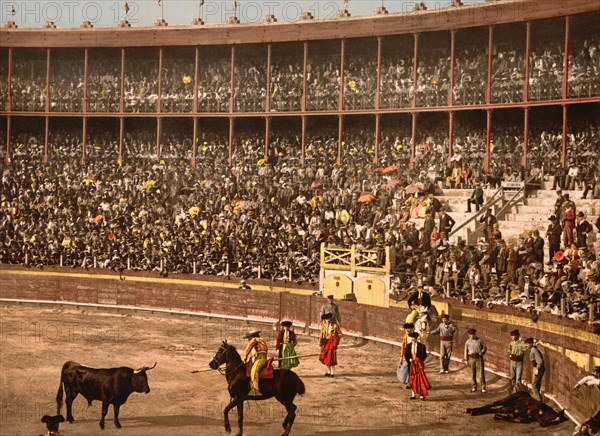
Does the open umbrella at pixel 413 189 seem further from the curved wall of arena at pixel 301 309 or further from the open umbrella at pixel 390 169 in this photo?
the curved wall of arena at pixel 301 309

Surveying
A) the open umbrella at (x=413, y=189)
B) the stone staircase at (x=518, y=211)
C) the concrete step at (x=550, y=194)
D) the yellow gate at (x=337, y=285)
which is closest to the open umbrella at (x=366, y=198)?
the open umbrella at (x=413, y=189)

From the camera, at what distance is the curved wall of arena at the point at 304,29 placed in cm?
3180

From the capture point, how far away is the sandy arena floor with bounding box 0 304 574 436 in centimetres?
1442

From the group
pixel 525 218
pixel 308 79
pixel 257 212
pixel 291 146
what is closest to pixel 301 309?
pixel 257 212

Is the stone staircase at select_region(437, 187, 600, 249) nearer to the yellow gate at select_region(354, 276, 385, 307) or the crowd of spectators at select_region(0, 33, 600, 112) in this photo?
the yellow gate at select_region(354, 276, 385, 307)

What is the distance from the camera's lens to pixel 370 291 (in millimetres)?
25609

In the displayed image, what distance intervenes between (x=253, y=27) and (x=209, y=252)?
12.4 meters

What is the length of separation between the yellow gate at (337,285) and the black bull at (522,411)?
10.8m

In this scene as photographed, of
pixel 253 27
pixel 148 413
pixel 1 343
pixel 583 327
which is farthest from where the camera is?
pixel 253 27

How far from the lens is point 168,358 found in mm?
20672

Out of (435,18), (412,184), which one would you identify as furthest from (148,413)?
(435,18)

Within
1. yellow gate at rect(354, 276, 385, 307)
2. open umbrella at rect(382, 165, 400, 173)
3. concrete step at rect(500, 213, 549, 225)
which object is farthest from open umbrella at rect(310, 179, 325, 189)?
yellow gate at rect(354, 276, 385, 307)

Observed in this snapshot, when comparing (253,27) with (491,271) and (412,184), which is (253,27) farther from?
(491,271)

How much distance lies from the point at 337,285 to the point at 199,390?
31.3 ft
